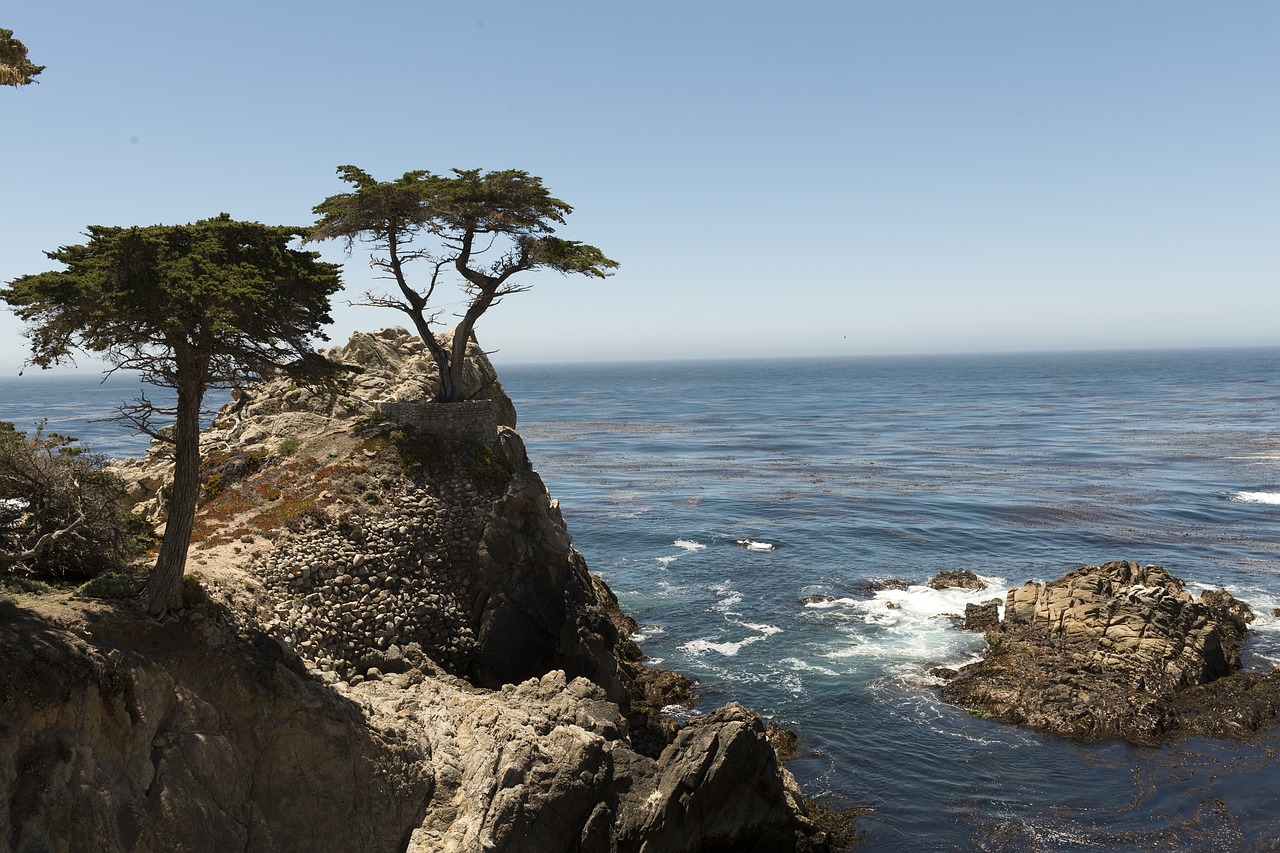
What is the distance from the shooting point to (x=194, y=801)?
17.3 meters

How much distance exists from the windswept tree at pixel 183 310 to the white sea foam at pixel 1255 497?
229 ft

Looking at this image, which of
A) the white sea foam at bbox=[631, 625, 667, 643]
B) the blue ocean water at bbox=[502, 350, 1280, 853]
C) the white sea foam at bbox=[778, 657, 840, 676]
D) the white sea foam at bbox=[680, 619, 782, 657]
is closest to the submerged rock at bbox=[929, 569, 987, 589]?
the blue ocean water at bbox=[502, 350, 1280, 853]

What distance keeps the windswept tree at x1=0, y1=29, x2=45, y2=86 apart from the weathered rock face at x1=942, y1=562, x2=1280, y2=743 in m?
34.4

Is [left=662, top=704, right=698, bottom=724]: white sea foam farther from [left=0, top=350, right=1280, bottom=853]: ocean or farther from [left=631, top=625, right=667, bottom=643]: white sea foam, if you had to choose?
[left=631, top=625, right=667, bottom=643]: white sea foam

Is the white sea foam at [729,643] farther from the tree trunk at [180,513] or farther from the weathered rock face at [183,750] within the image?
the tree trunk at [180,513]

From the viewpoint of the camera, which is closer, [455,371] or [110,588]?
[110,588]

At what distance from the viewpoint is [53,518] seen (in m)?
21.6

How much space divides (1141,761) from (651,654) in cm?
1903

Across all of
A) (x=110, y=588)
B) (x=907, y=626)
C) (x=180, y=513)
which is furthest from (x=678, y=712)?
(x=110, y=588)

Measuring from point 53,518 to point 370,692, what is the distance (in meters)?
8.97

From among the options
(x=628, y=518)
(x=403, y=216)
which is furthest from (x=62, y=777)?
(x=628, y=518)

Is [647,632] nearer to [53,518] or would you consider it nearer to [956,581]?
[956,581]

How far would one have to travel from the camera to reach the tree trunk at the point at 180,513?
64.3 ft

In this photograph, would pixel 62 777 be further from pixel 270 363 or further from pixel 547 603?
pixel 547 603
